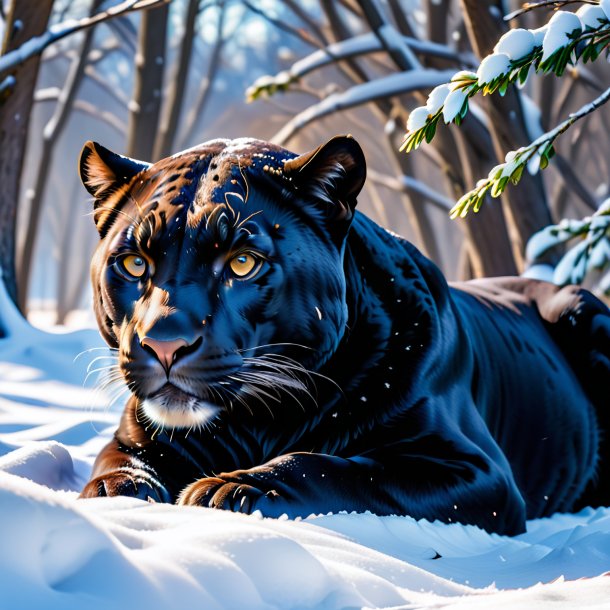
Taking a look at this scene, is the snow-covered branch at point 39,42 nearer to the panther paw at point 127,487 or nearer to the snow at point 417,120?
the snow at point 417,120

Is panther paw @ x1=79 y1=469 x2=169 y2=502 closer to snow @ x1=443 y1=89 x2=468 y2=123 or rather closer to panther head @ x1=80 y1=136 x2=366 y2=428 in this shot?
panther head @ x1=80 y1=136 x2=366 y2=428

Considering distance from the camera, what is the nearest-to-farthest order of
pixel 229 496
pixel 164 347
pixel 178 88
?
pixel 229 496, pixel 164 347, pixel 178 88

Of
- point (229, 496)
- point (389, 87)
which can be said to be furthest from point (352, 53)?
point (229, 496)

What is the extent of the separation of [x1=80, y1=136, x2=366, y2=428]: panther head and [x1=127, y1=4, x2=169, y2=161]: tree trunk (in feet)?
25.1

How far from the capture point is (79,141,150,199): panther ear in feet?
11.0

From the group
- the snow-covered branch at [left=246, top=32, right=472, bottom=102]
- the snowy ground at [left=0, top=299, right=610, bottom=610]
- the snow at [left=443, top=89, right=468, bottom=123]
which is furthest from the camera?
the snow-covered branch at [left=246, top=32, right=472, bottom=102]

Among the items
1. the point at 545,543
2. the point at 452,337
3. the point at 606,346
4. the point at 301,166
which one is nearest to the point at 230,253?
the point at 301,166

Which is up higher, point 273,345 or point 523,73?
point 523,73

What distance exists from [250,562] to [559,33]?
69.2 inches

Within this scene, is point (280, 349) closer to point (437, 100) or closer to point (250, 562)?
point (437, 100)

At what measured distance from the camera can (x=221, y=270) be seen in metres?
2.95

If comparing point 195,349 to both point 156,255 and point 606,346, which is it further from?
point 606,346

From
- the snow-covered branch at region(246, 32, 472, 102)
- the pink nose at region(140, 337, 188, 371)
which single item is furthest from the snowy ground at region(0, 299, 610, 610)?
the snow-covered branch at region(246, 32, 472, 102)

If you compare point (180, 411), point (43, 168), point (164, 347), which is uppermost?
point (43, 168)
